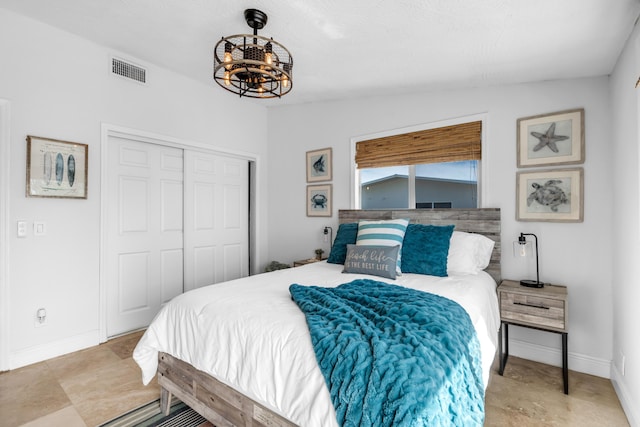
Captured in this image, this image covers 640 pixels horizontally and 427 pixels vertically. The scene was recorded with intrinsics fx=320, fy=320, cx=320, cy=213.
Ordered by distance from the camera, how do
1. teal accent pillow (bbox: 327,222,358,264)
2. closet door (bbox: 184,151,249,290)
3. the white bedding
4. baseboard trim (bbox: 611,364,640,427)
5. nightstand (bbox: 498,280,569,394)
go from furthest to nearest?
closet door (bbox: 184,151,249,290), teal accent pillow (bbox: 327,222,358,264), nightstand (bbox: 498,280,569,394), baseboard trim (bbox: 611,364,640,427), the white bedding

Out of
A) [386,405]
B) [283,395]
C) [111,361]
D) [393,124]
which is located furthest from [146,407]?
[393,124]

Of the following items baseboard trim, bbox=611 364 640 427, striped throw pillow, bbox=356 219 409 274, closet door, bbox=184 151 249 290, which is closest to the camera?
baseboard trim, bbox=611 364 640 427

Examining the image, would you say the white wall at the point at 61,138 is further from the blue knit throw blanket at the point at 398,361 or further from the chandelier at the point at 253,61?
the blue knit throw blanket at the point at 398,361

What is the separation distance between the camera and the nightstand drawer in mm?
2209

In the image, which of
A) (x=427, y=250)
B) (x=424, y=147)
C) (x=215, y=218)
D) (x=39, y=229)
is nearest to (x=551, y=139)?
(x=424, y=147)

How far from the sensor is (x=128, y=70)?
304 cm

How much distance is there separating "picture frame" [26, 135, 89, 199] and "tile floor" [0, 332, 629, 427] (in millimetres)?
1366

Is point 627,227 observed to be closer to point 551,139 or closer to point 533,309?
point 533,309

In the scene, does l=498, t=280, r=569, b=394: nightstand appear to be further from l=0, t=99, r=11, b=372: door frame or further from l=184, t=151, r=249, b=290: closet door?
l=0, t=99, r=11, b=372: door frame

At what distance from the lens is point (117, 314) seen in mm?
3078

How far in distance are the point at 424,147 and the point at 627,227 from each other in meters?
1.67

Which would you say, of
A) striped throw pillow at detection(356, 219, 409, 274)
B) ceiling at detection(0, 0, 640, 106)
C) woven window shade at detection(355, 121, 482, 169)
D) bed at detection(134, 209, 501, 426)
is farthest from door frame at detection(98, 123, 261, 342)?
striped throw pillow at detection(356, 219, 409, 274)

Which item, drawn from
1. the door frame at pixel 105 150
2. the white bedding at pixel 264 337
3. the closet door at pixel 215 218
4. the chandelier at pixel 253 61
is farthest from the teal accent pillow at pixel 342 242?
the door frame at pixel 105 150

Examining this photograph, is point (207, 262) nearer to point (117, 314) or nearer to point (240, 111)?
point (117, 314)
